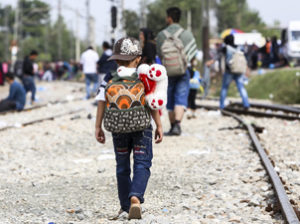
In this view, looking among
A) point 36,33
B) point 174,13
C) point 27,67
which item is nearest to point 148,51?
point 174,13

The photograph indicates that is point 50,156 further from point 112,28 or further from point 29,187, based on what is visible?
point 112,28

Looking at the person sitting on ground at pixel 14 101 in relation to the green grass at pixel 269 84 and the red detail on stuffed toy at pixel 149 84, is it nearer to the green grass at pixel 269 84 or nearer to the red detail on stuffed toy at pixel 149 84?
the green grass at pixel 269 84

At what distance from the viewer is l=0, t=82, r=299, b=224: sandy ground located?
4723mm

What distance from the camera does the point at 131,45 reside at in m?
4.38

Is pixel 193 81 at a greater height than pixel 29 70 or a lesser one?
greater

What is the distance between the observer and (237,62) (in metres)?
13.0

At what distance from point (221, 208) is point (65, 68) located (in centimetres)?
5078

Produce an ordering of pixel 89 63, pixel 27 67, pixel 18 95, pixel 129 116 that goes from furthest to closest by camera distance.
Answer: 1. pixel 89 63
2. pixel 27 67
3. pixel 18 95
4. pixel 129 116

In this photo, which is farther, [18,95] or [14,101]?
[14,101]

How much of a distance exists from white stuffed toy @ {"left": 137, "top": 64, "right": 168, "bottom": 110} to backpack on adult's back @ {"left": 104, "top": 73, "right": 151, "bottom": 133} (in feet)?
0.18

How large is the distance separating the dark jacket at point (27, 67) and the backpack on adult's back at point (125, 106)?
14011 millimetres

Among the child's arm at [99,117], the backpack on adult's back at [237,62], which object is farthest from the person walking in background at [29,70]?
the child's arm at [99,117]

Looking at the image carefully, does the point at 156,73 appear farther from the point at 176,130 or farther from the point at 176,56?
the point at 176,130

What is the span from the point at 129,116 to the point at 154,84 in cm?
34
